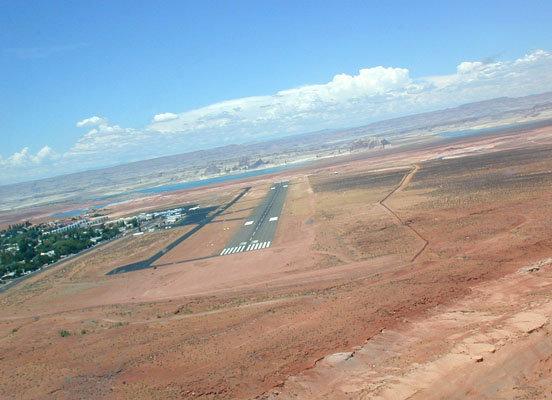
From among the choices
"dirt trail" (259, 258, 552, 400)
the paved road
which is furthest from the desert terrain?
the paved road

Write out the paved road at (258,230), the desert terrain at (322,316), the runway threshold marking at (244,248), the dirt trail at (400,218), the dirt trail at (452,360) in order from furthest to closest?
the paved road at (258,230) → the runway threshold marking at (244,248) → the dirt trail at (400,218) → the desert terrain at (322,316) → the dirt trail at (452,360)

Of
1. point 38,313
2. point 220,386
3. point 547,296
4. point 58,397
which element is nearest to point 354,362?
point 220,386

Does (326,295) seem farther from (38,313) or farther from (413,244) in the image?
(38,313)

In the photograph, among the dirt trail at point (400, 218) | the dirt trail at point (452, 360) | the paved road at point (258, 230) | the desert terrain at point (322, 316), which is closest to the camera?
the dirt trail at point (452, 360)

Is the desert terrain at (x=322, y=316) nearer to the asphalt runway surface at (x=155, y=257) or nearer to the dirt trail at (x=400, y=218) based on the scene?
the dirt trail at (x=400, y=218)

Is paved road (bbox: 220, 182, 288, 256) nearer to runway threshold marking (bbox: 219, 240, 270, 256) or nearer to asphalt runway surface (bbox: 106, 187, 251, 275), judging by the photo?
runway threshold marking (bbox: 219, 240, 270, 256)

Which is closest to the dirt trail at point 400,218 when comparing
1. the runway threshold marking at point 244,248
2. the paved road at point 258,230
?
the paved road at point 258,230

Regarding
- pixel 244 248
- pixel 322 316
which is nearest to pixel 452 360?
pixel 322 316
